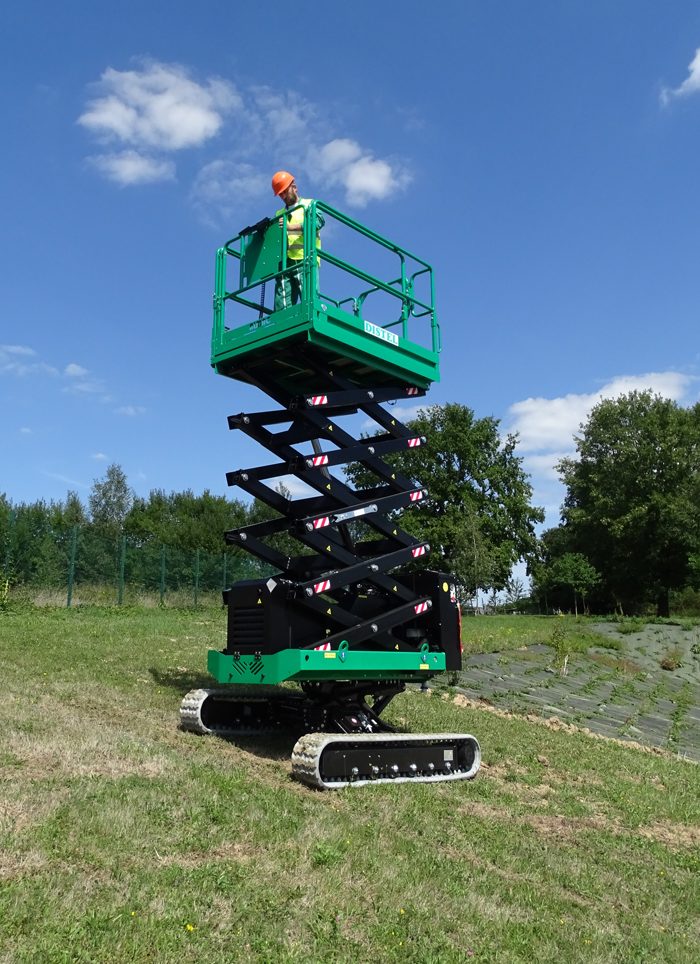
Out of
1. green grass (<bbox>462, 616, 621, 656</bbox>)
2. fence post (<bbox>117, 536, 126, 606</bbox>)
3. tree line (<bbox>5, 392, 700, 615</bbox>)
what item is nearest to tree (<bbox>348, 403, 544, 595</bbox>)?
tree line (<bbox>5, 392, 700, 615</bbox>)

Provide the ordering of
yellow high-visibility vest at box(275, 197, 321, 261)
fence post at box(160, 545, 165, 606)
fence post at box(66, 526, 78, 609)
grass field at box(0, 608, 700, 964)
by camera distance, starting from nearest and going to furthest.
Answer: grass field at box(0, 608, 700, 964)
yellow high-visibility vest at box(275, 197, 321, 261)
fence post at box(66, 526, 78, 609)
fence post at box(160, 545, 165, 606)

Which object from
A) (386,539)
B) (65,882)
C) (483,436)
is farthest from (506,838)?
(483,436)

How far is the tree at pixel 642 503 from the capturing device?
56.4 meters

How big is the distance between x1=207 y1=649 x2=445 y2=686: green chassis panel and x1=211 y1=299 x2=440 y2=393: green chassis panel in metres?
3.16

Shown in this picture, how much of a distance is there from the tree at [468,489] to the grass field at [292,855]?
2047 inches

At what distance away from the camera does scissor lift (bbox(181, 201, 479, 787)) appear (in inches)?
311

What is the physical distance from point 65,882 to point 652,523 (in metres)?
59.1

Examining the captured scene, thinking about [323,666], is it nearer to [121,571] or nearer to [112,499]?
[121,571]

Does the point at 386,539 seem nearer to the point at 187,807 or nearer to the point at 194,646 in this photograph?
the point at 187,807

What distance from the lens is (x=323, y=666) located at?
7695 mm

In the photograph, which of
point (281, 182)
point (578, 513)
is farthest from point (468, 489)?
point (281, 182)

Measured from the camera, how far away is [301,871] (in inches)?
199

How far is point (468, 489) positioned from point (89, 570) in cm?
4591

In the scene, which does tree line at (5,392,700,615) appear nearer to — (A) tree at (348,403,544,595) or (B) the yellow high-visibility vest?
(A) tree at (348,403,544,595)
